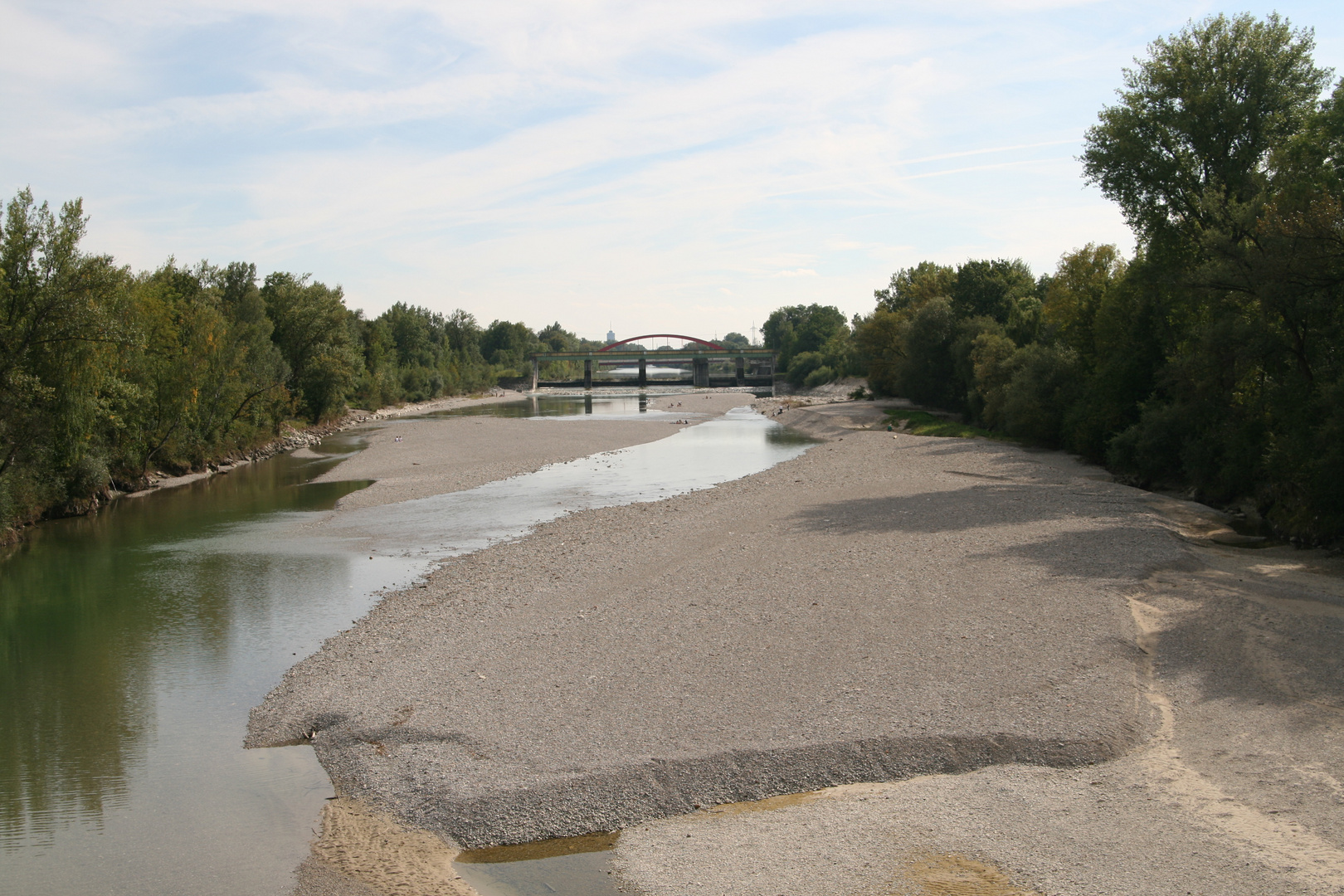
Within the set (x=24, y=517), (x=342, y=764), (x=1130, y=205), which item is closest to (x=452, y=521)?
(x=24, y=517)

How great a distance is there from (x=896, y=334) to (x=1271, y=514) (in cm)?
5959

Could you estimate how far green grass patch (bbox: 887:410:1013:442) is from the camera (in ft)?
176

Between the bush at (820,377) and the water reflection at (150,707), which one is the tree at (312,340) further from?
the bush at (820,377)

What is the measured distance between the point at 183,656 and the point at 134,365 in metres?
27.8

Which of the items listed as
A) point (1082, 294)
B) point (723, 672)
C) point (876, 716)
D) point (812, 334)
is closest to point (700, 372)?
point (812, 334)

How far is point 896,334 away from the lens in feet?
272

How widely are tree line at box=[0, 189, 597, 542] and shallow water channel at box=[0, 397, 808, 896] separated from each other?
104 inches

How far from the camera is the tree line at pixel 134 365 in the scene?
3012 cm

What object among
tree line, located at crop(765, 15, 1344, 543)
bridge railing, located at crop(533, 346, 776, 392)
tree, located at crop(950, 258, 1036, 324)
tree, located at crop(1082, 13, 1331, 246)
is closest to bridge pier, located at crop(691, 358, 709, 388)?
bridge railing, located at crop(533, 346, 776, 392)

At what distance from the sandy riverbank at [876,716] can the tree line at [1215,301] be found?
556cm

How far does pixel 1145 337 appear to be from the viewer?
36719mm

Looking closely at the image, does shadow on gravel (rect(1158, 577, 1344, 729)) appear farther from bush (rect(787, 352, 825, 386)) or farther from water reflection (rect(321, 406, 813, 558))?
bush (rect(787, 352, 825, 386))

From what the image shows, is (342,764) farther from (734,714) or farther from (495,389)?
(495,389)

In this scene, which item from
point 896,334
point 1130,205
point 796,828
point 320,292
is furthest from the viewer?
point 896,334
